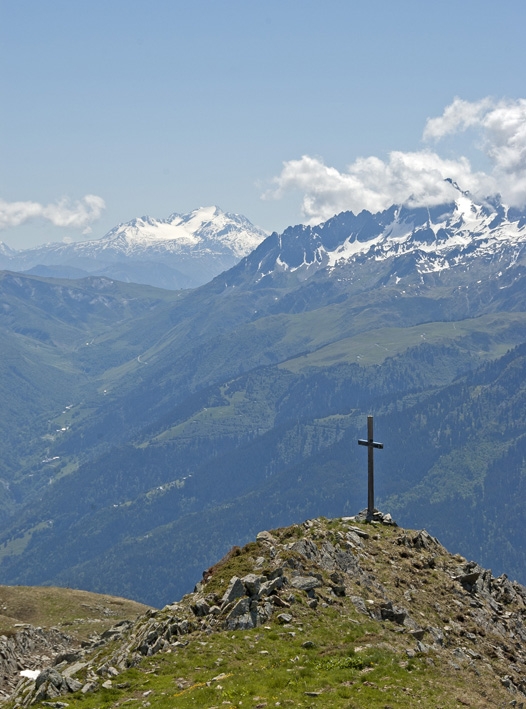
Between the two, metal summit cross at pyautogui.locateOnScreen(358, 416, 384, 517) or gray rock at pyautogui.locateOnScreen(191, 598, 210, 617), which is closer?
gray rock at pyautogui.locateOnScreen(191, 598, 210, 617)

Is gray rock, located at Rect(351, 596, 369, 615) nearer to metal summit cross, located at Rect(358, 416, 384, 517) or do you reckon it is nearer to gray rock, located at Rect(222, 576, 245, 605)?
gray rock, located at Rect(222, 576, 245, 605)

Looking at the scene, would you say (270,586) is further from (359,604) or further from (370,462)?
(370,462)

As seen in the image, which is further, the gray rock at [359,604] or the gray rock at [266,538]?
the gray rock at [266,538]

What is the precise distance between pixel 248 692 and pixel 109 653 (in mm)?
13778

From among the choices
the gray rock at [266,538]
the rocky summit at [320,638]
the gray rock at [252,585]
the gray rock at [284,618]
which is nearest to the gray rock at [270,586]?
the rocky summit at [320,638]

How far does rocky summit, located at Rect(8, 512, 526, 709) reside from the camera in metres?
31.5

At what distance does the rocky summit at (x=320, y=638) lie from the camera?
1240 inches

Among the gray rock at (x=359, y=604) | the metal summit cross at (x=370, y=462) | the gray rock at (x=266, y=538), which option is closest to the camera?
the gray rock at (x=359, y=604)

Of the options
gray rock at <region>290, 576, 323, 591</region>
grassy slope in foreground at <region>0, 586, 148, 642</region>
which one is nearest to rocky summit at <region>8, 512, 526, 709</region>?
gray rock at <region>290, 576, 323, 591</region>

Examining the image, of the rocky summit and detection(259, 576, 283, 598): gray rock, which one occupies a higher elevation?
detection(259, 576, 283, 598): gray rock

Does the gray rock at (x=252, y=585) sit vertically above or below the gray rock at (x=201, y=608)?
above

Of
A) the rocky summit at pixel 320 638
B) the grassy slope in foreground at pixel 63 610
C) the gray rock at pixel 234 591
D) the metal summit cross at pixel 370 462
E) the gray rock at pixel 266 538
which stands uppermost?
the metal summit cross at pixel 370 462

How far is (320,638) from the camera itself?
36.8 meters

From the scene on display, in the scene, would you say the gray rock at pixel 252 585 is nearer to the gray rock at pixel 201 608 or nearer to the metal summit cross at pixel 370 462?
the gray rock at pixel 201 608
